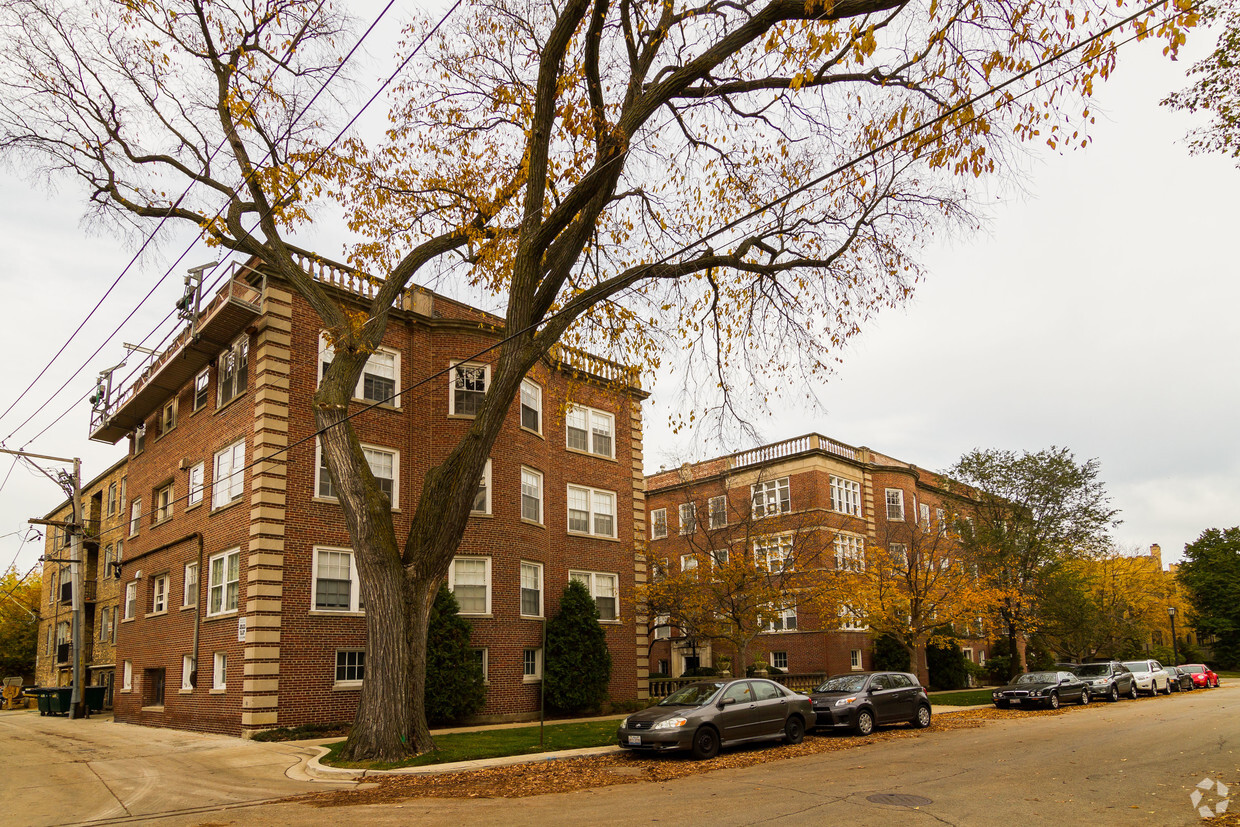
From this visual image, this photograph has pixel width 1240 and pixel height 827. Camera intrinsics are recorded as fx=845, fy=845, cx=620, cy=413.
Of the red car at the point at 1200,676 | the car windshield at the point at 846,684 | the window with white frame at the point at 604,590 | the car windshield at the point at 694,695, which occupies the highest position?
the window with white frame at the point at 604,590

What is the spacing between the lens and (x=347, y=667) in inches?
853

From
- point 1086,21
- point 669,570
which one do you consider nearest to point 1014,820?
point 1086,21

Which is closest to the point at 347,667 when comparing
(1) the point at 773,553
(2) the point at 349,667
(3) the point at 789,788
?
(2) the point at 349,667

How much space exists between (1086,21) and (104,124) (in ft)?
55.8

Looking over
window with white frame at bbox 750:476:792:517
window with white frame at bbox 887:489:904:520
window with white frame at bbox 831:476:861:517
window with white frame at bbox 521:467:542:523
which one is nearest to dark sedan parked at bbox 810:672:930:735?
window with white frame at bbox 521:467:542:523

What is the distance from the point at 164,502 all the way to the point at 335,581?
10.2m

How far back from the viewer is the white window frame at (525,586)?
25297mm

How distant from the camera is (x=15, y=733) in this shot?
2500 centimetres

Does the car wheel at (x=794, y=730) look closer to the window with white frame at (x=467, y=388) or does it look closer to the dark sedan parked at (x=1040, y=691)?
the window with white frame at (x=467, y=388)

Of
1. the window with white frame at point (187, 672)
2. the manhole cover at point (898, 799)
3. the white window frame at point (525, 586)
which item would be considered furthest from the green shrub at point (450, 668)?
the manhole cover at point (898, 799)

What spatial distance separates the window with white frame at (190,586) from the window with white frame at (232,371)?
481cm

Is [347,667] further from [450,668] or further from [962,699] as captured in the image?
[962,699]

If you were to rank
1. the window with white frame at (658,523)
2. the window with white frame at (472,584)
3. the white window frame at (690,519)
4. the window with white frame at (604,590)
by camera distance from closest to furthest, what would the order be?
the window with white frame at (472,584) → the window with white frame at (604,590) → the white window frame at (690,519) → the window with white frame at (658,523)

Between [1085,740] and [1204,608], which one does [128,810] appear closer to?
[1085,740]
